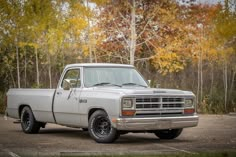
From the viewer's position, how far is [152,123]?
451 inches

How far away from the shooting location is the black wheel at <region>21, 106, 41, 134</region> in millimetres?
14398

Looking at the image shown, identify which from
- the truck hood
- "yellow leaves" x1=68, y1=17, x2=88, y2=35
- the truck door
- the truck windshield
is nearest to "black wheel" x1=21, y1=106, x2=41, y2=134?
the truck door

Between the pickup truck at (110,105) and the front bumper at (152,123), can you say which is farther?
the pickup truck at (110,105)

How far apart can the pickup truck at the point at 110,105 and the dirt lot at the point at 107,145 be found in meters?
0.34

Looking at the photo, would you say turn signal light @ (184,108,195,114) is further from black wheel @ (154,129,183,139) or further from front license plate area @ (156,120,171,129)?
front license plate area @ (156,120,171,129)

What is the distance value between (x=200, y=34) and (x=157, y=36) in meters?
2.25

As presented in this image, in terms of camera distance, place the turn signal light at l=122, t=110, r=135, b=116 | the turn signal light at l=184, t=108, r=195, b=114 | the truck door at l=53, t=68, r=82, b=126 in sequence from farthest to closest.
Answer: the truck door at l=53, t=68, r=82, b=126 < the turn signal light at l=184, t=108, r=195, b=114 < the turn signal light at l=122, t=110, r=135, b=116

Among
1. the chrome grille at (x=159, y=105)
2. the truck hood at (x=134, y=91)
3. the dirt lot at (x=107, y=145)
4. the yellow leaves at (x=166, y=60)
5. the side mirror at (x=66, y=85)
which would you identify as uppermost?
the yellow leaves at (x=166, y=60)

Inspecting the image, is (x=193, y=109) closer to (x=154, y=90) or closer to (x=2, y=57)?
(x=154, y=90)

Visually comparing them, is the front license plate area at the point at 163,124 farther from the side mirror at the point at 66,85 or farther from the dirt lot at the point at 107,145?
the side mirror at the point at 66,85

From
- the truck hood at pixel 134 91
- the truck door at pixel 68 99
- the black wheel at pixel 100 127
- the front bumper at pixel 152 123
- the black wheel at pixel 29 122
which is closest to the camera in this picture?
the front bumper at pixel 152 123

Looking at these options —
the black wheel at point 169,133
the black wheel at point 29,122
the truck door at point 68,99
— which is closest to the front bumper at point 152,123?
the black wheel at point 169,133

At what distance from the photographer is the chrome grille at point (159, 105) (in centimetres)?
1159

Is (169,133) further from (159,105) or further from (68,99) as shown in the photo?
(68,99)
